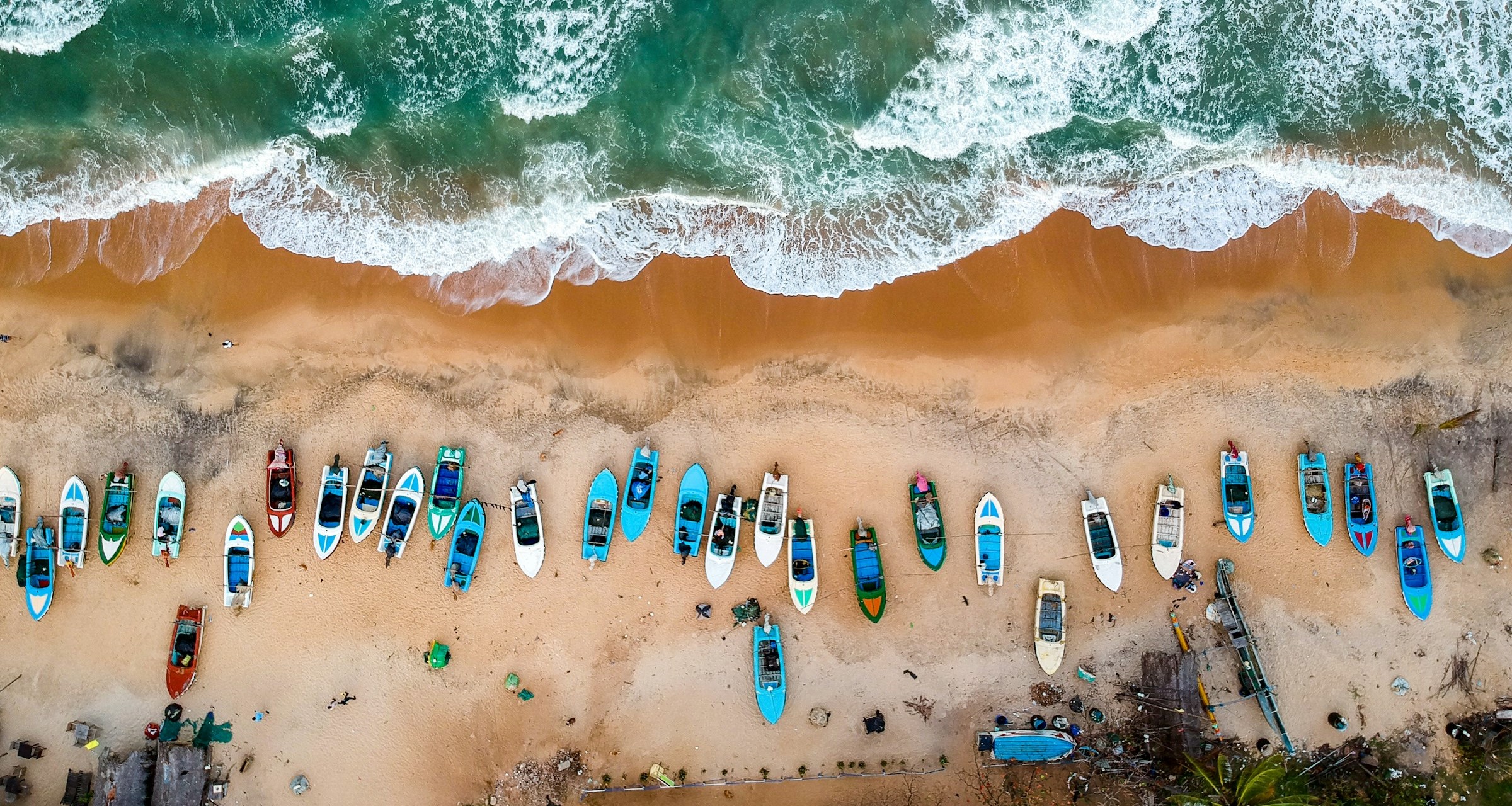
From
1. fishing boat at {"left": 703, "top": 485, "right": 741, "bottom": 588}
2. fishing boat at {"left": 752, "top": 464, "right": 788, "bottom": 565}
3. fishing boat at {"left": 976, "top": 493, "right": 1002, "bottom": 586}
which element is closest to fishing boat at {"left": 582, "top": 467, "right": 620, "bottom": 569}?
fishing boat at {"left": 703, "top": 485, "right": 741, "bottom": 588}

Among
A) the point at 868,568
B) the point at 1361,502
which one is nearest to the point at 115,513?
the point at 868,568

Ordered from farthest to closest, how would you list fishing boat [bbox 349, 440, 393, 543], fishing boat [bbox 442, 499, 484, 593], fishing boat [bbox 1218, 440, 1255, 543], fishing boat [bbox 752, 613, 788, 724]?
fishing boat [bbox 752, 613, 788, 724]
fishing boat [bbox 442, 499, 484, 593]
fishing boat [bbox 349, 440, 393, 543]
fishing boat [bbox 1218, 440, 1255, 543]

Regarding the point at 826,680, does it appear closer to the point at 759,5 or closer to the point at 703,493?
the point at 703,493

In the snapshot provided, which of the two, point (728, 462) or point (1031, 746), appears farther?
point (728, 462)

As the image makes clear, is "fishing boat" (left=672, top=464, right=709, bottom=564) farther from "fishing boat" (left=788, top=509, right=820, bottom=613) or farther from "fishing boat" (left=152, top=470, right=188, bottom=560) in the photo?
"fishing boat" (left=152, top=470, right=188, bottom=560)

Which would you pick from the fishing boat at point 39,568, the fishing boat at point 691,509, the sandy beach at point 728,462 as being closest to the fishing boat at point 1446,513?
the sandy beach at point 728,462

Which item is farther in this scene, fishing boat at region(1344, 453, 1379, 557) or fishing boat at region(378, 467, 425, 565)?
fishing boat at region(378, 467, 425, 565)

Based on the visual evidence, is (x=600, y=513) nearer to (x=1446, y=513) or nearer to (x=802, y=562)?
(x=802, y=562)
